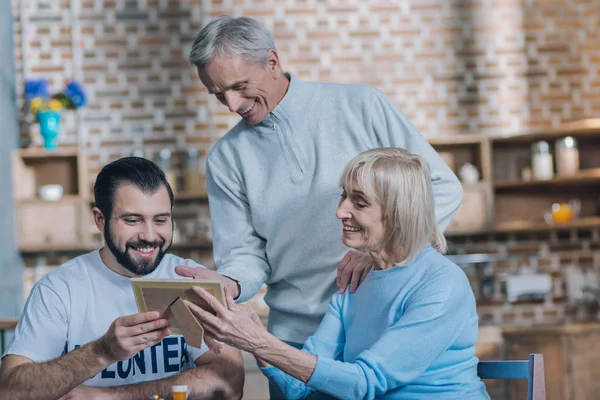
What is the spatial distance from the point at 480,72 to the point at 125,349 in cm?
480

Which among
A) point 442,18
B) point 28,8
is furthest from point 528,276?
point 28,8

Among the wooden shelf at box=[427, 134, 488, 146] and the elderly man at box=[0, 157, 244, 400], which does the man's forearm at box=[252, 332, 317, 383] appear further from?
the wooden shelf at box=[427, 134, 488, 146]

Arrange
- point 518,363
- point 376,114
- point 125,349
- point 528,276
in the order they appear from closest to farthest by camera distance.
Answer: point 125,349 < point 518,363 < point 376,114 < point 528,276

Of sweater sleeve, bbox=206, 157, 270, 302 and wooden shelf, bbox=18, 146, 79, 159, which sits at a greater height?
wooden shelf, bbox=18, 146, 79, 159

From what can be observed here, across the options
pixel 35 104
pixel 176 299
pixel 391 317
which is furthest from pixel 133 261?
pixel 35 104

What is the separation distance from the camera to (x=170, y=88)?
619 centimetres

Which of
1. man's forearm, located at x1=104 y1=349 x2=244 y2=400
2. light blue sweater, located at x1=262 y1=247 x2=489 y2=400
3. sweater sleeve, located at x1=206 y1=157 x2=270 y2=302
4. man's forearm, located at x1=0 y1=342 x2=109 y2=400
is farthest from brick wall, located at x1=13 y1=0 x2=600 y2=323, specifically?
light blue sweater, located at x1=262 y1=247 x2=489 y2=400

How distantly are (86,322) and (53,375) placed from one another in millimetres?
208

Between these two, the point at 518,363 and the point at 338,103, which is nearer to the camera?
the point at 518,363

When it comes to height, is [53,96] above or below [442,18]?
below

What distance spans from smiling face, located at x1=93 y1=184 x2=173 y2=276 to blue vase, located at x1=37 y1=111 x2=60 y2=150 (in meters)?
3.78

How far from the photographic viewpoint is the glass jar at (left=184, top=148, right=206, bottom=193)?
19.7ft

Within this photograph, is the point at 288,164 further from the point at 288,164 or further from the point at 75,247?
the point at 75,247

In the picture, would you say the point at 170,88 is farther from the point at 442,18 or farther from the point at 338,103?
the point at 338,103
